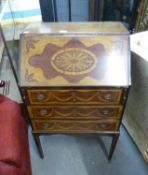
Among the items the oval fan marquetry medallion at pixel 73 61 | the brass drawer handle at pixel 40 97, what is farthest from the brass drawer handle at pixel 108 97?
the brass drawer handle at pixel 40 97

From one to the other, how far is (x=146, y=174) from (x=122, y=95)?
785mm

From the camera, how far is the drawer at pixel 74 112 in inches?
41.2

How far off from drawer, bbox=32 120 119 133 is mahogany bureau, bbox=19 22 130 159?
10cm

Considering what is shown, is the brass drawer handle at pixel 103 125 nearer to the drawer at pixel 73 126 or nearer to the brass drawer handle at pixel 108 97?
the drawer at pixel 73 126

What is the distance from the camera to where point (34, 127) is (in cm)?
120

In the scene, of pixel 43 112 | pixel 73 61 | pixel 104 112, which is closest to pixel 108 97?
pixel 104 112

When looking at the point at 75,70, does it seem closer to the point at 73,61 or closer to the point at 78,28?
the point at 73,61

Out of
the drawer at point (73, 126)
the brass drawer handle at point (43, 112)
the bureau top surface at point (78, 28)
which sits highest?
the bureau top surface at point (78, 28)

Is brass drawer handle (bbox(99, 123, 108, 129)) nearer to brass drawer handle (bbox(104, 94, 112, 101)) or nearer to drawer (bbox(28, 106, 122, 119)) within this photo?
drawer (bbox(28, 106, 122, 119))

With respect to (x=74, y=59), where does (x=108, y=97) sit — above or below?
below

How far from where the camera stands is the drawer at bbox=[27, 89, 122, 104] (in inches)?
37.5

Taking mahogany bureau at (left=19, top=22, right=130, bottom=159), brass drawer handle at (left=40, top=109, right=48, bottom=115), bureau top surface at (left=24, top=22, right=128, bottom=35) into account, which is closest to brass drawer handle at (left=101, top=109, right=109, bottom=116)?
mahogany bureau at (left=19, top=22, right=130, bottom=159)

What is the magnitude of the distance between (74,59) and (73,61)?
0.04 ft

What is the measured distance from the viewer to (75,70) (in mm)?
943
